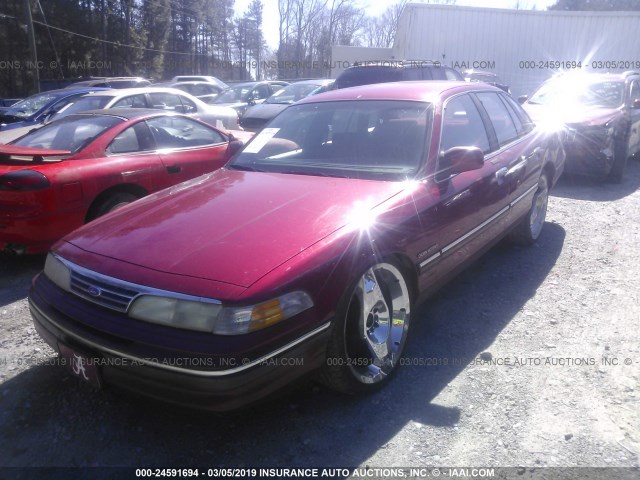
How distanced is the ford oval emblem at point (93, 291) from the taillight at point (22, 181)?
2.17m

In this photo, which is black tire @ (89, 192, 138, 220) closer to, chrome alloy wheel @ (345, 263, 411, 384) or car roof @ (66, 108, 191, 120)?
car roof @ (66, 108, 191, 120)

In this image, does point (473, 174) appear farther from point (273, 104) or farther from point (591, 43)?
point (591, 43)

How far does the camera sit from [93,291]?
7.67 ft

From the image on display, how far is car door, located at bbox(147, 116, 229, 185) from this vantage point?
5.29m

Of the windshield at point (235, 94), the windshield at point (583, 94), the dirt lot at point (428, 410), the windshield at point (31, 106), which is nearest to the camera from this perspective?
the dirt lot at point (428, 410)

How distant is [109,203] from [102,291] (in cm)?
259

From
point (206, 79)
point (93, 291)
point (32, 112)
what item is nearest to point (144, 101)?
point (32, 112)

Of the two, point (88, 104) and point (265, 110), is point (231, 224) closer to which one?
point (88, 104)

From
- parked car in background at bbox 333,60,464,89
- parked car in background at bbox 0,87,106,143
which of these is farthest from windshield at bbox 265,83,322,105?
parked car in background at bbox 0,87,106,143

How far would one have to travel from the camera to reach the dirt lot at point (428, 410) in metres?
2.34

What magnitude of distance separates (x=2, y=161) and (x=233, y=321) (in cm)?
329

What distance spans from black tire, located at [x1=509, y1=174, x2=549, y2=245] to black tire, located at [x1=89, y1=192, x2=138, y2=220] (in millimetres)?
3652

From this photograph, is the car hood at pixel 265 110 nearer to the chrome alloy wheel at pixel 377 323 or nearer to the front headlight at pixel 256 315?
the chrome alloy wheel at pixel 377 323

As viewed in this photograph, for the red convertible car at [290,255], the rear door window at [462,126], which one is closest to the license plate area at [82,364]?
the red convertible car at [290,255]
